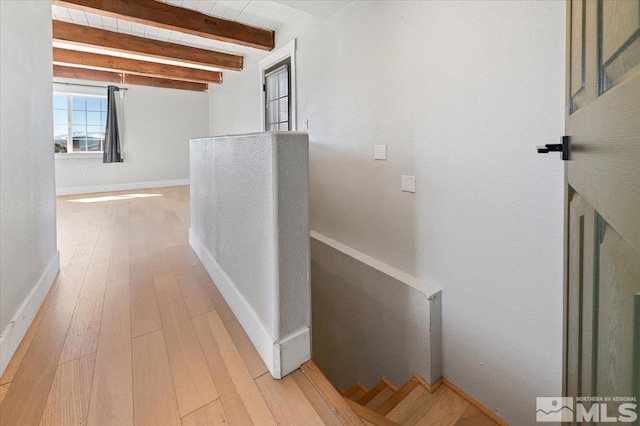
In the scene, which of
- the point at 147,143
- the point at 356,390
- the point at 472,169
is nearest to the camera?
the point at 472,169

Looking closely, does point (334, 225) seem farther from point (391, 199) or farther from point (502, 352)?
point (502, 352)

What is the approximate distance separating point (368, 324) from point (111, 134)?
22.2ft

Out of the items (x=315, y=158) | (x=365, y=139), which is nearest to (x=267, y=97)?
(x=315, y=158)

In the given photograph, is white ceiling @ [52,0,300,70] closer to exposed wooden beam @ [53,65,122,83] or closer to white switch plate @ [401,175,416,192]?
white switch plate @ [401,175,416,192]

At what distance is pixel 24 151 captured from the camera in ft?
4.67

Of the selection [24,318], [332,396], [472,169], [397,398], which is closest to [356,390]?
[397,398]

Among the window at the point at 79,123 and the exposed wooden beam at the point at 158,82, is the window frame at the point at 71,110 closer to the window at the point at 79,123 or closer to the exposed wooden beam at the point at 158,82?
the window at the point at 79,123

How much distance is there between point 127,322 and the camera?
1526 mm

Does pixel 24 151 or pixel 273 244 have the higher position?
pixel 24 151

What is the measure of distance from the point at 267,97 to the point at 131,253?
2780 millimetres

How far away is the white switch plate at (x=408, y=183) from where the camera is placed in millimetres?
2068

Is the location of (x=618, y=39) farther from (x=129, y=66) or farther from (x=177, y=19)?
(x=129, y=66)

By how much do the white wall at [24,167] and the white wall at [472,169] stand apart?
2029mm

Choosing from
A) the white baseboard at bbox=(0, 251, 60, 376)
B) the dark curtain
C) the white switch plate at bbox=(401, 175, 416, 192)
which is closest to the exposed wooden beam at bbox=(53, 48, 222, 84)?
the dark curtain
